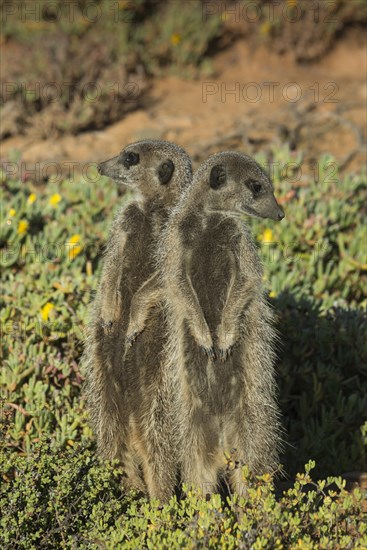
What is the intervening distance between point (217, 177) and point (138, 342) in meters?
0.89

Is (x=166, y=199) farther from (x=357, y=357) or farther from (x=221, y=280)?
(x=357, y=357)

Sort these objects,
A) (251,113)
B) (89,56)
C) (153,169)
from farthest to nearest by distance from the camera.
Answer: (89,56), (251,113), (153,169)

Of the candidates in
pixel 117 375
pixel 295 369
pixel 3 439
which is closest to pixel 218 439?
pixel 117 375

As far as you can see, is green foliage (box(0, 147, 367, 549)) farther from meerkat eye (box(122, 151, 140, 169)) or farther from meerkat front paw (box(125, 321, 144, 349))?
Result: meerkat eye (box(122, 151, 140, 169))

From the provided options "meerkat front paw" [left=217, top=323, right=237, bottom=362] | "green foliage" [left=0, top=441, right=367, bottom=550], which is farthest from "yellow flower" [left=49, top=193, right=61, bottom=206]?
"meerkat front paw" [left=217, top=323, right=237, bottom=362]

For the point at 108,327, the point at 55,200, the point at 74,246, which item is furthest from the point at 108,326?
the point at 55,200

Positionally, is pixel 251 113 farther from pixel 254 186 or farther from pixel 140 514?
pixel 140 514

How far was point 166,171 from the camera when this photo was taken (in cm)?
442

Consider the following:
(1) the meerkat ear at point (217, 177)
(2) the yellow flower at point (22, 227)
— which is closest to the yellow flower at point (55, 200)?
(2) the yellow flower at point (22, 227)

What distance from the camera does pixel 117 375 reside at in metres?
4.38

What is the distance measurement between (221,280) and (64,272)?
2.05 meters

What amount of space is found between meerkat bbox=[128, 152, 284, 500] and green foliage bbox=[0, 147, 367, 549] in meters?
0.27

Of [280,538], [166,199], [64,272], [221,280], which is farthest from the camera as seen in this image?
[64,272]

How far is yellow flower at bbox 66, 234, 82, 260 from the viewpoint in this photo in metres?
6.18
